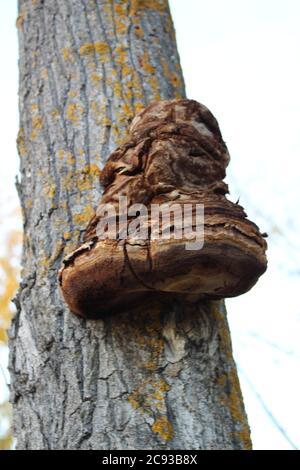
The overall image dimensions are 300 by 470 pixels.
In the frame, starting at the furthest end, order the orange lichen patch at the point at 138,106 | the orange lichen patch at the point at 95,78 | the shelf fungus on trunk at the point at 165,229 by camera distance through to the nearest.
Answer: the orange lichen patch at the point at 95,78 → the orange lichen patch at the point at 138,106 → the shelf fungus on trunk at the point at 165,229

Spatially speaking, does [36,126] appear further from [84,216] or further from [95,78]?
[84,216]

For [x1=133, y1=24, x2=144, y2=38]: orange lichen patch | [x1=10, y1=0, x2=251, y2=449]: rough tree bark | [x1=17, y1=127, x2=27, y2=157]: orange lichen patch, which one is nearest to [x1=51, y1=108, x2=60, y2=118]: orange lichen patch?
[x1=10, y1=0, x2=251, y2=449]: rough tree bark

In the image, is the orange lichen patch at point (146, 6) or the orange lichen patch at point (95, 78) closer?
the orange lichen patch at point (95, 78)

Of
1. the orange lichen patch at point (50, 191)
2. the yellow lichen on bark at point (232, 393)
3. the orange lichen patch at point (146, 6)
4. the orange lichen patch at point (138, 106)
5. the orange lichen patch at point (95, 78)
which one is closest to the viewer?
the yellow lichen on bark at point (232, 393)

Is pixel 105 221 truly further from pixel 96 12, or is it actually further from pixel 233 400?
pixel 96 12

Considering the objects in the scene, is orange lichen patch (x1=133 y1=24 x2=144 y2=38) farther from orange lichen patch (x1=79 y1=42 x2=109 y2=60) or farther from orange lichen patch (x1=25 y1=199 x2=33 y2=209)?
orange lichen patch (x1=25 y1=199 x2=33 y2=209)

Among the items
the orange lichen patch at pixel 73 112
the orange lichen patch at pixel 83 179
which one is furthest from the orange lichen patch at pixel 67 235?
the orange lichen patch at pixel 73 112

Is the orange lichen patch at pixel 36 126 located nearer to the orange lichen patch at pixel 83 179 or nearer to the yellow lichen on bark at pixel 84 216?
the orange lichen patch at pixel 83 179
